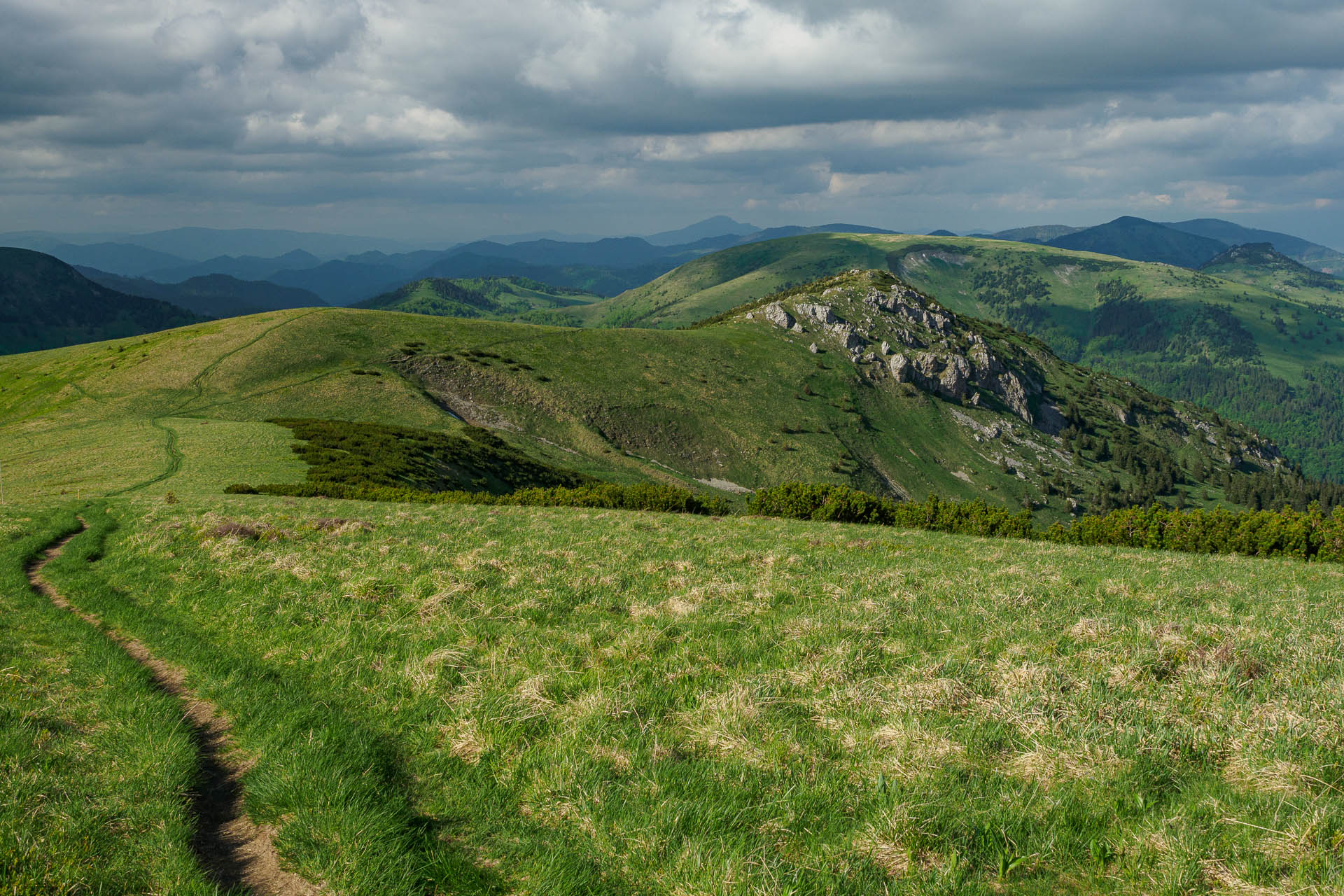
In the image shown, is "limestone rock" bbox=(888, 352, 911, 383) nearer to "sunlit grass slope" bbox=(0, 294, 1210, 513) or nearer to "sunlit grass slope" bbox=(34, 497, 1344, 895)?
"sunlit grass slope" bbox=(0, 294, 1210, 513)

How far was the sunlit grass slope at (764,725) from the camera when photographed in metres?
5.97

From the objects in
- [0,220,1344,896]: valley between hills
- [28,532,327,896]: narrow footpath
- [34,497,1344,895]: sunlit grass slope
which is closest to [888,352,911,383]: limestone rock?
[0,220,1344,896]: valley between hills

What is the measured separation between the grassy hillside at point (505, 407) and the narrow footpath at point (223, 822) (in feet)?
135

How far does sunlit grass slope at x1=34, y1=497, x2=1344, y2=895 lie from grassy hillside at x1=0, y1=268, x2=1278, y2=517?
40.9m

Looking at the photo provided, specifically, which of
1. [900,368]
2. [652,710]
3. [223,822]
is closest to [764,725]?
[652,710]

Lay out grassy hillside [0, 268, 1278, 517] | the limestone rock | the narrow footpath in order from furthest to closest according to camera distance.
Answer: the limestone rock, grassy hillside [0, 268, 1278, 517], the narrow footpath

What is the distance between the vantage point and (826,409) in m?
159

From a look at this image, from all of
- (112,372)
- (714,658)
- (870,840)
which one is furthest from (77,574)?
(112,372)

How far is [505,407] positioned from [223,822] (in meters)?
105

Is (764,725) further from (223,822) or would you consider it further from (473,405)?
(473,405)

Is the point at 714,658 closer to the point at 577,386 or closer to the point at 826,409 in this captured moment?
the point at 577,386

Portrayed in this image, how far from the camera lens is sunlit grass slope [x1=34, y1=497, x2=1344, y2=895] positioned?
5.97 m

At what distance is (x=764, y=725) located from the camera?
26.8 feet

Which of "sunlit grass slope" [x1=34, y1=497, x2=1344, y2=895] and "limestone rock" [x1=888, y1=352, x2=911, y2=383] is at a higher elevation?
"limestone rock" [x1=888, y1=352, x2=911, y2=383]
